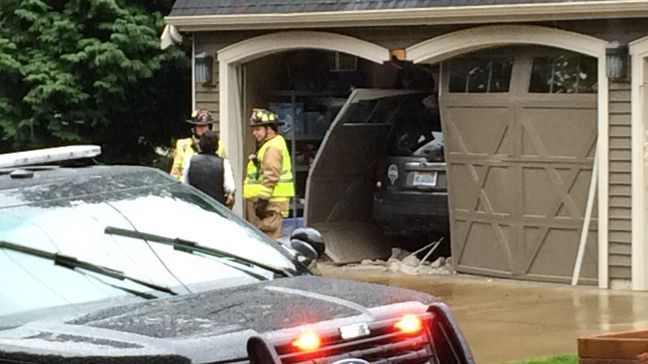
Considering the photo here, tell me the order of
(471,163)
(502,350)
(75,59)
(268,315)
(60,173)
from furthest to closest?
1. (75,59)
2. (471,163)
3. (502,350)
4. (60,173)
5. (268,315)

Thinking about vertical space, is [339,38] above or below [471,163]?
above

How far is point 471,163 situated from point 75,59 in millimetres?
6746

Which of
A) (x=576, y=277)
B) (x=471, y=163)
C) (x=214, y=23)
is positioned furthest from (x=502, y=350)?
(x=214, y=23)

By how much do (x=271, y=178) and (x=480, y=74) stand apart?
280cm

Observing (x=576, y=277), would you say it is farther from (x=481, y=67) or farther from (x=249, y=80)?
(x=249, y=80)

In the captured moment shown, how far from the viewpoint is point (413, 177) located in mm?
15391

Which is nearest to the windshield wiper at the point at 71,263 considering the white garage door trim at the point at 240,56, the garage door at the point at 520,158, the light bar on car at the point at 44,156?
the light bar on car at the point at 44,156

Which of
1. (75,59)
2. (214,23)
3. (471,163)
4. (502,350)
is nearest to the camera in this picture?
(502,350)

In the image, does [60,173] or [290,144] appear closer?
[60,173]

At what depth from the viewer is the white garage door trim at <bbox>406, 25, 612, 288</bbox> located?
1335cm

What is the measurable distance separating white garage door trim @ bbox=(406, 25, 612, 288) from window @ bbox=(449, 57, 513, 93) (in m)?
0.23

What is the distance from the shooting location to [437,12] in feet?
46.7

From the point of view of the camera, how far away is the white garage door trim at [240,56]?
50.8 feet

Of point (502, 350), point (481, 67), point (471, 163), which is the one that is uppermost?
point (481, 67)
